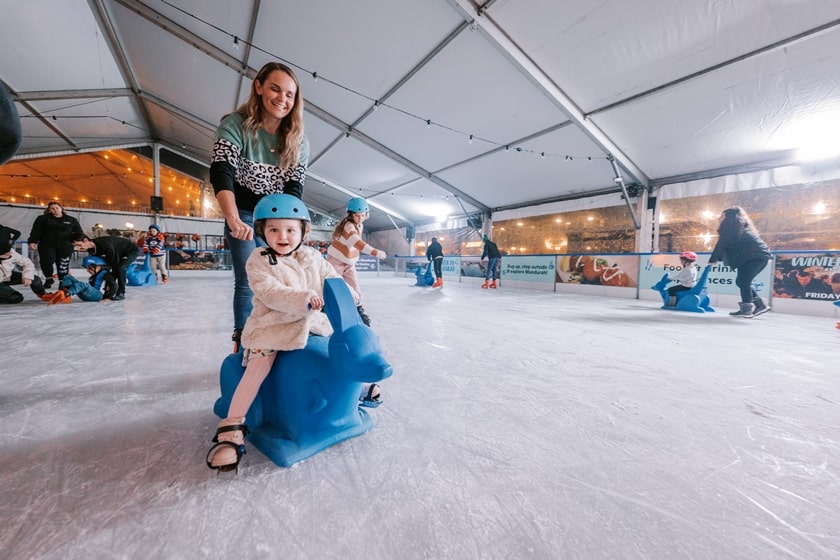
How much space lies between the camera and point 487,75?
458 centimetres

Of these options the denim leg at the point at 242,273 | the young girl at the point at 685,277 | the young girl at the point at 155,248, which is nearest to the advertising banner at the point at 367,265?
the young girl at the point at 155,248

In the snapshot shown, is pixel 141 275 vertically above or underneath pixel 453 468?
above

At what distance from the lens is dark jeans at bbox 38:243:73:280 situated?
135 inches

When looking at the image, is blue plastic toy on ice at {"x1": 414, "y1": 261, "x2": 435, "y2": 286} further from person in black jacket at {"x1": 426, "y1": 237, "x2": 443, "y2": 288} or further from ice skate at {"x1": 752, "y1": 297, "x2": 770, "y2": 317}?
ice skate at {"x1": 752, "y1": 297, "x2": 770, "y2": 317}

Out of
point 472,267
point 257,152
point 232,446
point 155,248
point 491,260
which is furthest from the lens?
point 472,267

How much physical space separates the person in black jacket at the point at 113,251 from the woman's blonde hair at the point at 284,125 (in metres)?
3.56

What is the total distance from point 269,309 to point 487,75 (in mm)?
5017

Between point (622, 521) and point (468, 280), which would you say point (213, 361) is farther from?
→ point (468, 280)

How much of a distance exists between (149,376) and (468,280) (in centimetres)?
803

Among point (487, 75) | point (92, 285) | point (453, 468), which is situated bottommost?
point (453, 468)

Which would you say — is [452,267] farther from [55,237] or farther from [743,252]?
[55,237]

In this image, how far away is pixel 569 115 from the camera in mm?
4746

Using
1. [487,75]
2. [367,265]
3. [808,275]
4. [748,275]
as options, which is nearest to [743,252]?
[748,275]

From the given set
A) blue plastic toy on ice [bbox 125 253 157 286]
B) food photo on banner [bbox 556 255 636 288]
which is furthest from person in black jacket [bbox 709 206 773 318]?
blue plastic toy on ice [bbox 125 253 157 286]
